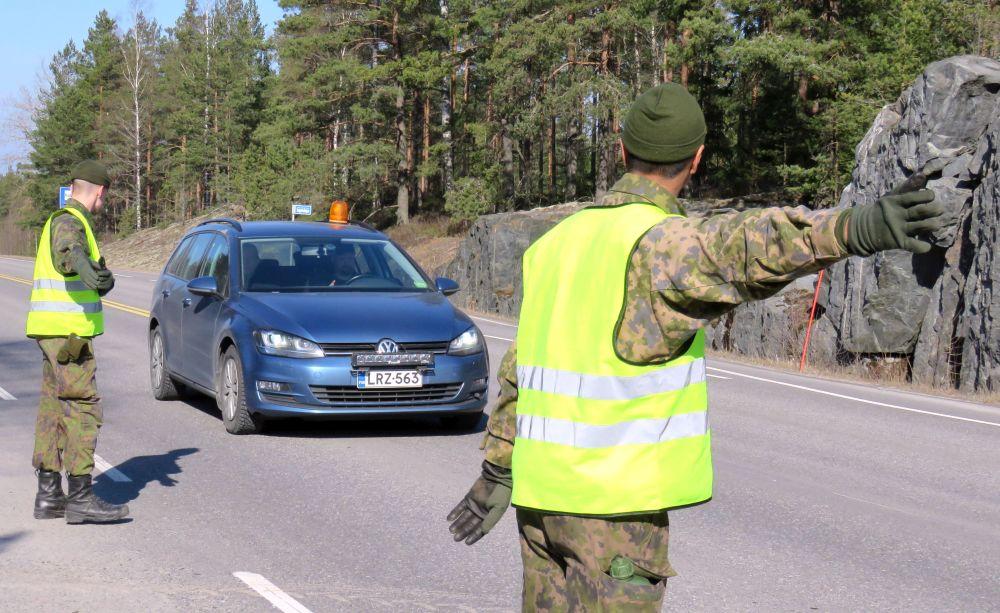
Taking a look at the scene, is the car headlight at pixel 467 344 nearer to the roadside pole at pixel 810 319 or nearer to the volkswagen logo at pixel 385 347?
the volkswagen logo at pixel 385 347

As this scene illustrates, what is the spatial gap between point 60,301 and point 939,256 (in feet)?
44.5

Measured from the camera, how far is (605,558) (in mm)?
2857

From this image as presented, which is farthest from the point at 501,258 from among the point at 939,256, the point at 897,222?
the point at 897,222

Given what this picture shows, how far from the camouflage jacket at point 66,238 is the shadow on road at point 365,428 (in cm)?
321

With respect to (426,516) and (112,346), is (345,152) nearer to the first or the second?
(112,346)

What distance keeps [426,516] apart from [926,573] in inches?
109

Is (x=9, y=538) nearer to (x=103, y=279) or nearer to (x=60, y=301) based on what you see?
(x=60, y=301)

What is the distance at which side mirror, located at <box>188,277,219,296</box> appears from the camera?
9977mm

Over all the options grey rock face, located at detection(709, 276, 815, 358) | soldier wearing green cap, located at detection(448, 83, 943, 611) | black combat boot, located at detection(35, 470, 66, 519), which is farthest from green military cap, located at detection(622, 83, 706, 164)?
grey rock face, located at detection(709, 276, 815, 358)

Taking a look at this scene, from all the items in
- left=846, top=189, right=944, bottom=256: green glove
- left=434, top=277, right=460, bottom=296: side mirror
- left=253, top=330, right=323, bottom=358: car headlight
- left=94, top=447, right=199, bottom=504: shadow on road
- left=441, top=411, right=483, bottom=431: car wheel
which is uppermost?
left=846, top=189, right=944, bottom=256: green glove

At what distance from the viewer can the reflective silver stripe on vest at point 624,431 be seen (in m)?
2.81

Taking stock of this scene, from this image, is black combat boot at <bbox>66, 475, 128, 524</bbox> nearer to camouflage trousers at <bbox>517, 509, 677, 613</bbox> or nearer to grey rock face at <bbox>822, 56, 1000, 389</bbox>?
camouflage trousers at <bbox>517, 509, 677, 613</bbox>

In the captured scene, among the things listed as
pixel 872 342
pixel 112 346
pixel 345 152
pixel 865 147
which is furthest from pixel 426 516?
pixel 345 152

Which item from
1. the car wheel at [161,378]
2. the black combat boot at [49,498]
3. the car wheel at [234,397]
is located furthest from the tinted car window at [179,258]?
the black combat boot at [49,498]
